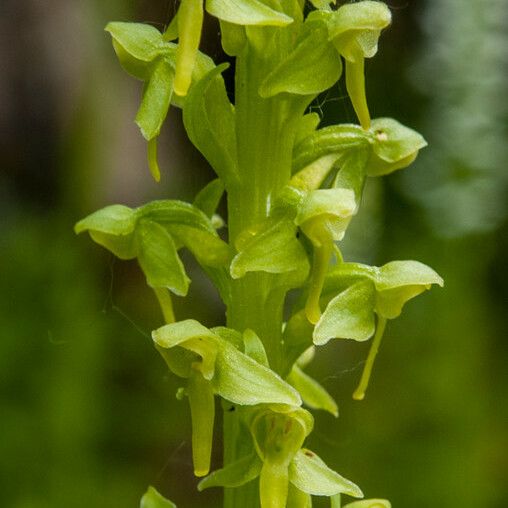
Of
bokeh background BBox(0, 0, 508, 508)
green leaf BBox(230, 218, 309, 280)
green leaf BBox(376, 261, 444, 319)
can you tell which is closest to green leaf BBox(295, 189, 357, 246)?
green leaf BBox(230, 218, 309, 280)

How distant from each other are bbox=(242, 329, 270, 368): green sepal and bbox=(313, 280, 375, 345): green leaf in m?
0.08

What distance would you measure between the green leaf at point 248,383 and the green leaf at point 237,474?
12 cm

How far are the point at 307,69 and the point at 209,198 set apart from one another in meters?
0.31

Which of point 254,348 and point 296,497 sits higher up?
point 254,348

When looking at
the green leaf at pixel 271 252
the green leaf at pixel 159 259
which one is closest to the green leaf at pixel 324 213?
the green leaf at pixel 271 252

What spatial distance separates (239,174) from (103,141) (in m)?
2.22

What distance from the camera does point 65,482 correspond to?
9.66ft

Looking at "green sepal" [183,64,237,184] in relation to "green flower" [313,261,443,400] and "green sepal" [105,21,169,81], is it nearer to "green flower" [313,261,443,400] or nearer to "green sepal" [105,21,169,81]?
"green sepal" [105,21,169,81]

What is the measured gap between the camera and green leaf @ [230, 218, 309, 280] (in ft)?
4.68

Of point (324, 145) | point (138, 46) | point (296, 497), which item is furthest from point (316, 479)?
point (138, 46)

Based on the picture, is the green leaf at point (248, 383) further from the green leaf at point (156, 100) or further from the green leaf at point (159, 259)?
the green leaf at point (156, 100)

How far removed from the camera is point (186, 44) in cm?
140

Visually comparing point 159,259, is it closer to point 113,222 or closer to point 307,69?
point 113,222

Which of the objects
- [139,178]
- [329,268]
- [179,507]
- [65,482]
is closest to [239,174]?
[329,268]
